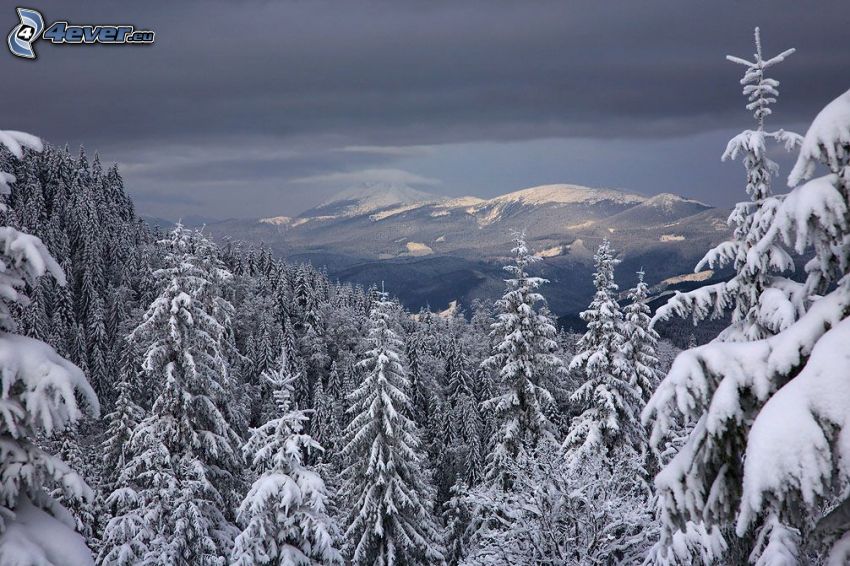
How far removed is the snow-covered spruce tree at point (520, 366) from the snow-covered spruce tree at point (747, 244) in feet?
49.5

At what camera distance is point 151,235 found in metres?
150

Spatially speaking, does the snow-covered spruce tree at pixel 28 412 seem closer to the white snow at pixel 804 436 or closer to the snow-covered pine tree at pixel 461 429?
the white snow at pixel 804 436

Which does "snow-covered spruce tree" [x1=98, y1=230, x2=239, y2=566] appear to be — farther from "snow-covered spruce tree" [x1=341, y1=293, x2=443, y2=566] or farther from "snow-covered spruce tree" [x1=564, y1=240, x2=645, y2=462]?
"snow-covered spruce tree" [x1=564, y1=240, x2=645, y2=462]

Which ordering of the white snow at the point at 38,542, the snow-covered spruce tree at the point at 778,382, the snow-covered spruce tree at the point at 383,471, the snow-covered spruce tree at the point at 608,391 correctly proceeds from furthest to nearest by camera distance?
the snow-covered spruce tree at the point at 608,391 < the snow-covered spruce tree at the point at 383,471 < the white snow at the point at 38,542 < the snow-covered spruce tree at the point at 778,382

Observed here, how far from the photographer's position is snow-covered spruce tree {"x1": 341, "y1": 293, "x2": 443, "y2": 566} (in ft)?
80.0

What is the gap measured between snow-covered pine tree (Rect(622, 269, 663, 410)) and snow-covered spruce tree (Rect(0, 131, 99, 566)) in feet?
69.8

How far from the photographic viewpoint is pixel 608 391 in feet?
81.1

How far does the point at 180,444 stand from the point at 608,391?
1669 cm

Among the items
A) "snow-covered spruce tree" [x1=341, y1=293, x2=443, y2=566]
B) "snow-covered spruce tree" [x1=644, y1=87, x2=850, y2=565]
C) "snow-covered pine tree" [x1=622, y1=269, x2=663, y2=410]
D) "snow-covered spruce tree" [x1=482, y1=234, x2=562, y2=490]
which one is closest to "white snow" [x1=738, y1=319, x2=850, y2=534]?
"snow-covered spruce tree" [x1=644, y1=87, x2=850, y2=565]

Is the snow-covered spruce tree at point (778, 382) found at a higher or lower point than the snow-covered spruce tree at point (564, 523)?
higher

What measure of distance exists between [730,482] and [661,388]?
32.9 inches

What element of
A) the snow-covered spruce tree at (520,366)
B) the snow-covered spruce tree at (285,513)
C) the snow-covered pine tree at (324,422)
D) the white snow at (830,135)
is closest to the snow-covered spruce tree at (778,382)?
the white snow at (830,135)

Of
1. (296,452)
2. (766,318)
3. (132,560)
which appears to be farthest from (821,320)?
(132,560)

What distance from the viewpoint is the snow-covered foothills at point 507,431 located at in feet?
15.3
